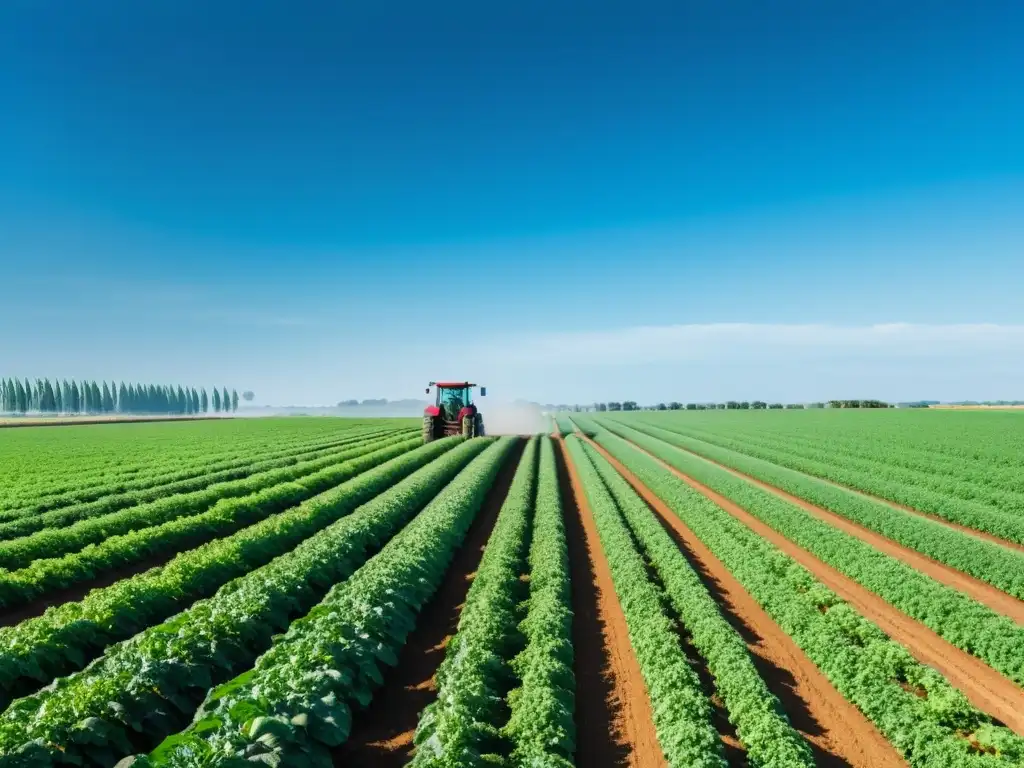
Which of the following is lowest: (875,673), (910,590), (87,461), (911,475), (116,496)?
(875,673)

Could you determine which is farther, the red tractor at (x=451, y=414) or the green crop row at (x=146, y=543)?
the red tractor at (x=451, y=414)

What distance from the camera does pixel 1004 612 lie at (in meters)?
10.7

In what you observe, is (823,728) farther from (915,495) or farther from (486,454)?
(486,454)

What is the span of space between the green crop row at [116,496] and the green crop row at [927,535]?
22.8 meters

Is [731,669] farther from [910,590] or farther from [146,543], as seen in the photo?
[146,543]

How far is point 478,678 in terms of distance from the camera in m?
7.02

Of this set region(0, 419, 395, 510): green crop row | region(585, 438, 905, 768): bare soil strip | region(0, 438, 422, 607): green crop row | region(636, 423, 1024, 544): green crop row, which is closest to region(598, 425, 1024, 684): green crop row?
region(585, 438, 905, 768): bare soil strip

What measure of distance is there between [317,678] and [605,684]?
393 centimetres

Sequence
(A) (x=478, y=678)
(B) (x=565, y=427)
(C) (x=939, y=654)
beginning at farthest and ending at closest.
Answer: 1. (B) (x=565, y=427)
2. (C) (x=939, y=654)
3. (A) (x=478, y=678)

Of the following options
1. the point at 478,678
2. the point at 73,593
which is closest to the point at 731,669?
the point at 478,678

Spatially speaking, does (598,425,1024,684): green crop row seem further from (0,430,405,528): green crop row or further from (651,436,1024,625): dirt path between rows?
(0,430,405,528): green crop row

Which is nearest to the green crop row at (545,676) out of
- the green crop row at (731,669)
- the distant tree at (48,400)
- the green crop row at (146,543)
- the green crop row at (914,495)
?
the green crop row at (731,669)

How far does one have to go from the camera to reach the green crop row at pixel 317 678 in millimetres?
5039

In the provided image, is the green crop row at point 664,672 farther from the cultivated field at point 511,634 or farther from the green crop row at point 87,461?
the green crop row at point 87,461
